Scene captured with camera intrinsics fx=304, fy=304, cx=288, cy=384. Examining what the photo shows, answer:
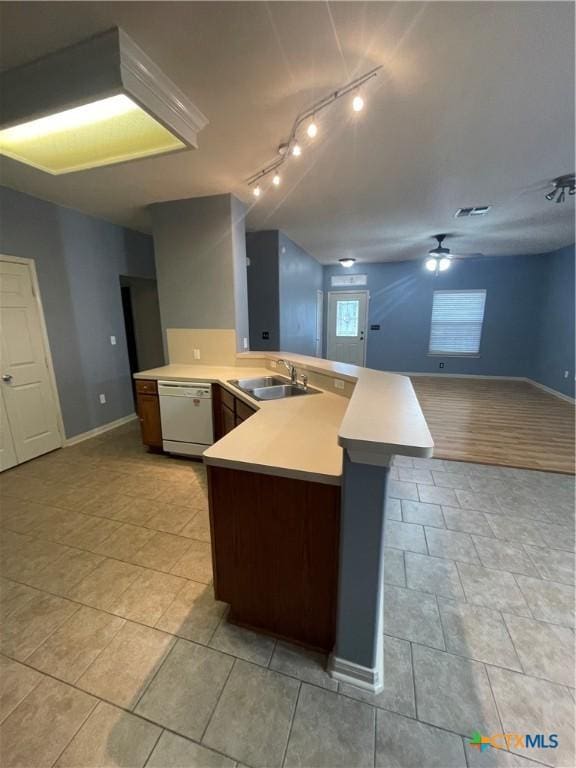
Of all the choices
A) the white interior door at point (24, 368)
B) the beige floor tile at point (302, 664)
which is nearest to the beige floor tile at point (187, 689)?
the beige floor tile at point (302, 664)

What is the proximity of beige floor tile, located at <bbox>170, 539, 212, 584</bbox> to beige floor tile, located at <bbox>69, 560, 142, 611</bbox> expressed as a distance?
241mm

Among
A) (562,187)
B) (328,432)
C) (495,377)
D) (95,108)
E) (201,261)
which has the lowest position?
(495,377)

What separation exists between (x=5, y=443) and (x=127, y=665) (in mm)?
2734

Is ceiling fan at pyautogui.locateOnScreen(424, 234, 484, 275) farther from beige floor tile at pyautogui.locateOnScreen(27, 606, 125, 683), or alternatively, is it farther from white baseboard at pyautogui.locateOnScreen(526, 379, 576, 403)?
beige floor tile at pyautogui.locateOnScreen(27, 606, 125, 683)

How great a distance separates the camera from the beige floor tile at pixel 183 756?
101cm

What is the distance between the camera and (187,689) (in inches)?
47.9

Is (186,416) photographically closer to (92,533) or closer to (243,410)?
(243,410)

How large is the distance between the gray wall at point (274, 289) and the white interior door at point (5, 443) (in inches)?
120

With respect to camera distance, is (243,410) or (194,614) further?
(243,410)

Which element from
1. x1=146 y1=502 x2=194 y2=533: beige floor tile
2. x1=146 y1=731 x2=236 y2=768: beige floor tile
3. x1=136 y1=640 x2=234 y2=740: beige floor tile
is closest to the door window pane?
x1=146 y1=502 x2=194 y2=533: beige floor tile

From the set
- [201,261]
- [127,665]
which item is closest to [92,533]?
[127,665]

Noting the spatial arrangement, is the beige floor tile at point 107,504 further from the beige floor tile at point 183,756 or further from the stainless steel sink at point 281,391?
the beige floor tile at point 183,756

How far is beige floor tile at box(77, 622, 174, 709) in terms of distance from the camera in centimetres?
121

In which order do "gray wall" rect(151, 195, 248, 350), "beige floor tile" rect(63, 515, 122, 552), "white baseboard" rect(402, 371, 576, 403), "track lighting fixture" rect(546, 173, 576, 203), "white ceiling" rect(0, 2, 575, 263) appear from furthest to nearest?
"white baseboard" rect(402, 371, 576, 403), "gray wall" rect(151, 195, 248, 350), "track lighting fixture" rect(546, 173, 576, 203), "beige floor tile" rect(63, 515, 122, 552), "white ceiling" rect(0, 2, 575, 263)
